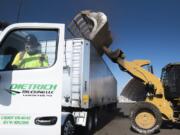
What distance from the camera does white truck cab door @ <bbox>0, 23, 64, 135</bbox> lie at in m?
5.46

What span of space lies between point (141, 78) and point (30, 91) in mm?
11731

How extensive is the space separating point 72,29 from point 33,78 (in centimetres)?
956

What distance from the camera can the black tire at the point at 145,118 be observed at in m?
15.0

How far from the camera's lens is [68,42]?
1241 centimetres

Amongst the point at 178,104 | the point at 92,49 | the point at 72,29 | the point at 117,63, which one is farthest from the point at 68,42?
the point at 178,104

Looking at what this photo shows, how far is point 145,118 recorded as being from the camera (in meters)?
15.3

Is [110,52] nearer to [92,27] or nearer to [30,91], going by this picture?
[92,27]

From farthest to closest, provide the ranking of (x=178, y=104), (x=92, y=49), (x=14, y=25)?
1. (x=178, y=104)
2. (x=92, y=49)
3. (x=14, y=25)

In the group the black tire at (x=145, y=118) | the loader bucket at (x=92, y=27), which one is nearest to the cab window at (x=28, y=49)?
the loader bucket at (x=92, y=27)

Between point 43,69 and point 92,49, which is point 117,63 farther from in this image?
point 43,69


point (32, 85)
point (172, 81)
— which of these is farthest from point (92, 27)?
point (32, 85)

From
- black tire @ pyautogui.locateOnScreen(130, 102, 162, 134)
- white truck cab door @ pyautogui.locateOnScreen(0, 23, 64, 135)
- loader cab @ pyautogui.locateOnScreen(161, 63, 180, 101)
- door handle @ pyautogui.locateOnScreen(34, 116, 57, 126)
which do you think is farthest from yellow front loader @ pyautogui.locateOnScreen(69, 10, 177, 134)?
door handle @ pyautogui.locateOnScreen(34, 116, 57, 126)

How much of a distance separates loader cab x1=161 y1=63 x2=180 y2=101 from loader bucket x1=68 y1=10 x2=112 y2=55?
10.5ft

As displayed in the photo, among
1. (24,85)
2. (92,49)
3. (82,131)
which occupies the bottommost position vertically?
(82,131)
